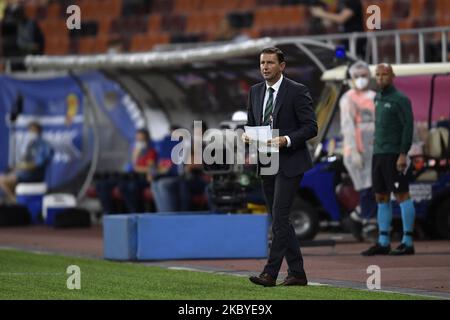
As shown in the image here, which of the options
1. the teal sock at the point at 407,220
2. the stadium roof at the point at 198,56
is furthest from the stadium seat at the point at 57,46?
the teal sock at the point at 407,220

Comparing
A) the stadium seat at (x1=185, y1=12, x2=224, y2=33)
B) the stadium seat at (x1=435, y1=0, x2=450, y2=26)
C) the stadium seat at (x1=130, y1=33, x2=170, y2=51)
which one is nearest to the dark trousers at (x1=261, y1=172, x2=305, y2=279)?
the stadium seat at (x1=435, y1=0, x2=450, y2=26)

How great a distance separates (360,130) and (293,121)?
20.4ft

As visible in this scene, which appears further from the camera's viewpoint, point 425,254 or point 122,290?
point 425,254

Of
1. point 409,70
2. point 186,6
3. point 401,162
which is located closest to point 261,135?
point 401,162

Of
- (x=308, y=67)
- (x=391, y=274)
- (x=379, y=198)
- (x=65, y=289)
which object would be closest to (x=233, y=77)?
(x=308, y=67)

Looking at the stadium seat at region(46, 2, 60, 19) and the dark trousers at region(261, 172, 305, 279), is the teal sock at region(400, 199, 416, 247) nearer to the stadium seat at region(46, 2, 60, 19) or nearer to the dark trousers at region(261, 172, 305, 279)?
the dark trousers at region(261, 172, 305, 279)

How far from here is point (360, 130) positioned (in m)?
18.1

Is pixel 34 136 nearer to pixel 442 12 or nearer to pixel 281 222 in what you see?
pixel 442 12

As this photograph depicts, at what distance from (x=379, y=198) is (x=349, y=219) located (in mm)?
2622

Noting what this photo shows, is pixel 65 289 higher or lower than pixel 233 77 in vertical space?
lower

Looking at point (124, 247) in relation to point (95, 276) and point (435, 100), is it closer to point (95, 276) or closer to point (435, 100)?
point (95, 276)

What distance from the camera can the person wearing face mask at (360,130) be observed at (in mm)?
18031

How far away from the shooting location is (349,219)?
18734mm

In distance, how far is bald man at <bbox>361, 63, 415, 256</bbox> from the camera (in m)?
15.8
